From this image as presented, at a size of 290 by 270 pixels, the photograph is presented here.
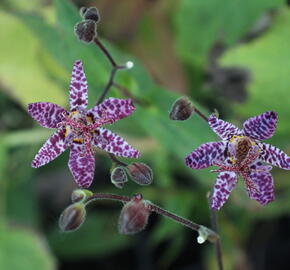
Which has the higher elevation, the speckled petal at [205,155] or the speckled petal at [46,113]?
the speckled petal at [46,113]

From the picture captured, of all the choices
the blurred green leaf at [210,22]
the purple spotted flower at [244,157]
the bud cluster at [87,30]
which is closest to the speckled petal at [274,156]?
the purple spotted flower at [244,157]

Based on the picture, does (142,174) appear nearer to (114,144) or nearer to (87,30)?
(114,144)

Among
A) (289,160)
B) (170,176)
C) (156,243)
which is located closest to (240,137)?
(289,160)

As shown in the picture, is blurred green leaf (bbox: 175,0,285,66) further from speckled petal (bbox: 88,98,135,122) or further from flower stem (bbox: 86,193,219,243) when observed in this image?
flower stem (bbox: 86,193,219,243)

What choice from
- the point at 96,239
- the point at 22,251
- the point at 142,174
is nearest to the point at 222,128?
the point at 142,174

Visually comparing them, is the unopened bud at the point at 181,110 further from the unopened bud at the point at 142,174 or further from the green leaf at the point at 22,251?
the green leaf at the point at 22,251

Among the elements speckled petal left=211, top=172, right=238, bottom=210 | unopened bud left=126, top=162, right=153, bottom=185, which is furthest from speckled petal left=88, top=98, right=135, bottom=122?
speckled petal left=211, top=172, right=238, bottom=210

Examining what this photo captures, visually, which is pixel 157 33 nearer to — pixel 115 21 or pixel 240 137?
pixel 115 21
